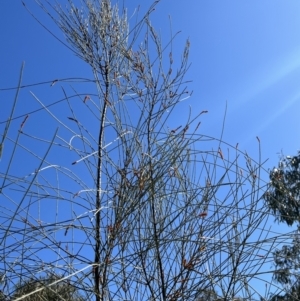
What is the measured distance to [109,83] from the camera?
7.43ft

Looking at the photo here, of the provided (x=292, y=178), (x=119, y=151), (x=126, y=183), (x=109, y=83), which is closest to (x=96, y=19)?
(x=109, y=83)

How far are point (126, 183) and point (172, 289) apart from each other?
39 cm

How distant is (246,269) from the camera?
1.66m

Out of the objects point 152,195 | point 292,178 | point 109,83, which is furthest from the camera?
point 292,178

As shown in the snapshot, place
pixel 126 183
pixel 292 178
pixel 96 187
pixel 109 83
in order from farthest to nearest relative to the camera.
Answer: pixel 292 178, pixel 109 83, pixel 96 187, pixel 126 183

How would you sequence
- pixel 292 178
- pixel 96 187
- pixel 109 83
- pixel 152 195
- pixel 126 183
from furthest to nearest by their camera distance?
pixel 292 178, pixel 109 83, pixel 96 187, pixel 126 183, pixel 152 195

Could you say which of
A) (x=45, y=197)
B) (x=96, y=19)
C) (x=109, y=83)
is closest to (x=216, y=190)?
(x=45, y=197)

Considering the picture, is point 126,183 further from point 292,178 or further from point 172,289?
point 292,178

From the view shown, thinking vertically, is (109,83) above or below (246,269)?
above

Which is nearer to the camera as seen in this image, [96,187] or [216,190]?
[216,190]

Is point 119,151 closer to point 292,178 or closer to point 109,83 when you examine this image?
point 109,83

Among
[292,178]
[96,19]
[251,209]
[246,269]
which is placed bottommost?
[246,269]

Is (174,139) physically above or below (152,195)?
above

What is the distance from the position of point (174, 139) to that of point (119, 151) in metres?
0.22
